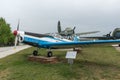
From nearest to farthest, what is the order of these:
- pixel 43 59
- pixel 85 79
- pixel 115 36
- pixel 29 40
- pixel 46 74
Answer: pixel 85 79, pixel 46 74, pixel 43 59, pixel 29 40, pixel 115 36

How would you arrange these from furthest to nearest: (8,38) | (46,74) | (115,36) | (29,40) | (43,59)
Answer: (8,38) → (115,36) → (29,40) → (43,59) → (46,74)

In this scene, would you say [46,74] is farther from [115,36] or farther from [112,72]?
[115,36]

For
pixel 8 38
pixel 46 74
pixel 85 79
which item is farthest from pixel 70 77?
pixel 8 38

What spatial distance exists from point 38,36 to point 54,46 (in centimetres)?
141

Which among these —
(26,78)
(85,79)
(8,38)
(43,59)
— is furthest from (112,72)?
(8,38)

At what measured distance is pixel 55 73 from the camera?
11414 millimetres

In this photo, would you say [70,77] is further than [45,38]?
No

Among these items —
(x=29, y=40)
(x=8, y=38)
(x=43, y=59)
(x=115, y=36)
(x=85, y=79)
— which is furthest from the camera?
(x=8, y=38)

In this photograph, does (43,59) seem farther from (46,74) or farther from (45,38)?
(46,74)

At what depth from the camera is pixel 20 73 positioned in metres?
11.5

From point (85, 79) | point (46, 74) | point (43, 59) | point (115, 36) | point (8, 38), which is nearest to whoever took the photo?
point (85, 79)

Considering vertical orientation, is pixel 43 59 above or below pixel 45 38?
below

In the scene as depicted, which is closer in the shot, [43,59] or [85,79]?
[85,79]

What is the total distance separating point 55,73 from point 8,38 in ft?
267
